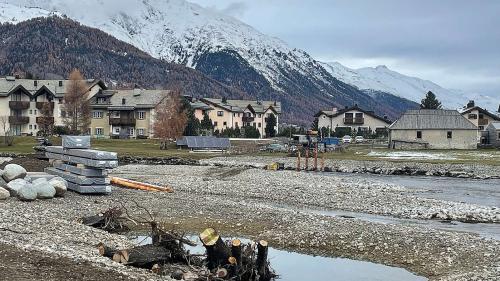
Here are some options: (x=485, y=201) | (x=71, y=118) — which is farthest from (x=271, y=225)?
(x=71, y=118)

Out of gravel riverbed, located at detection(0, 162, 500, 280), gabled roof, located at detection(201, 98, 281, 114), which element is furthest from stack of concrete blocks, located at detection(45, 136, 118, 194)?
gabled roof, located at detection(201, 98, 281, 114)

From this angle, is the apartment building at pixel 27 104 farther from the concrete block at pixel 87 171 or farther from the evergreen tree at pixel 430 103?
the concrete block at pixel 87 171

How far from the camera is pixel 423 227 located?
27.8 meters

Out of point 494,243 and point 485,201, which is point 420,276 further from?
point 485,201

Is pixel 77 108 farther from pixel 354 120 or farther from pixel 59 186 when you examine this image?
pixel 59 186

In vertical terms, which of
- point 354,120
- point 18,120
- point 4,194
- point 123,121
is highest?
point 354,120

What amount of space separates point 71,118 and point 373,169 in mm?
68412

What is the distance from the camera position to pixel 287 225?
87.5 feet

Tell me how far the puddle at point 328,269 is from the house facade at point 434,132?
87.9 m

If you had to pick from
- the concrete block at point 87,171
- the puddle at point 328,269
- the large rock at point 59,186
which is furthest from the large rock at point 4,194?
the puddle at point 328,269

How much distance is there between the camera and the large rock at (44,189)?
30269mm

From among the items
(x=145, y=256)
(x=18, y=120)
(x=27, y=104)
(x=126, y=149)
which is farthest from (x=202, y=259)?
(x=27, y=104)

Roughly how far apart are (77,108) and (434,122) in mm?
61520

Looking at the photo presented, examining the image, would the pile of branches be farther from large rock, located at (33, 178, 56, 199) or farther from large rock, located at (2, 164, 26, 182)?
large rock, located at (2, 164, 26, 182)
